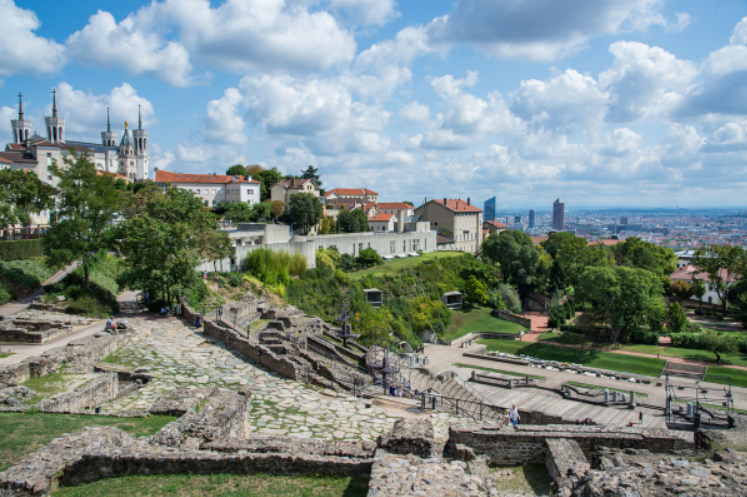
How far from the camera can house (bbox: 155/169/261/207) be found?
3056 inches

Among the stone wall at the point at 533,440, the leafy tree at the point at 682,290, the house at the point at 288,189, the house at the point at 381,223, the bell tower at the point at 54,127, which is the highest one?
the bell tower at the point at 54,127

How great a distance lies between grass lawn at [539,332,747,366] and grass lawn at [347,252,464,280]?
611 inches

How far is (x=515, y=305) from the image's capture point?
1939 inches

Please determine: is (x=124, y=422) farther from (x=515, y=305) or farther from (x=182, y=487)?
(x=515, y=305)

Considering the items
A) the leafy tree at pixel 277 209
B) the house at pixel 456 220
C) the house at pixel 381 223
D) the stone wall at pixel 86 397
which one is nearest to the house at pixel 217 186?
the leafy tree at pixel 277 209

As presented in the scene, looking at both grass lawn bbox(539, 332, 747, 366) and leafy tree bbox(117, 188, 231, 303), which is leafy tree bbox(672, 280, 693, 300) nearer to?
grass lawn bbox(539, 332, 747, 366)

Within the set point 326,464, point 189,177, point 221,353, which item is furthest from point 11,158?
point 326,464

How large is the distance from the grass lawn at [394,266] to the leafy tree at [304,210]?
15552mm

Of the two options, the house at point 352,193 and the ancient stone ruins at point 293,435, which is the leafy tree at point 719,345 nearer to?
the ancient stone ruins at point 293,435

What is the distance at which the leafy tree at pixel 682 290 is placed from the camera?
181ft

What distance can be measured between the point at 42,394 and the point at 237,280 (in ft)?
67.3

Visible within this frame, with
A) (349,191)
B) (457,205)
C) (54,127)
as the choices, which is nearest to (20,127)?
(54,127)

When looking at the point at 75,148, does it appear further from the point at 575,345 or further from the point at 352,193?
the point at 575,345

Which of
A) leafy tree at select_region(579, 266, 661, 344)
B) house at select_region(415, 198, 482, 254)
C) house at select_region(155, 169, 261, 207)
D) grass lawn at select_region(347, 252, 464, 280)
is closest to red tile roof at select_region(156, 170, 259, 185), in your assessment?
house at select_region(155, 169, 261, 207)
